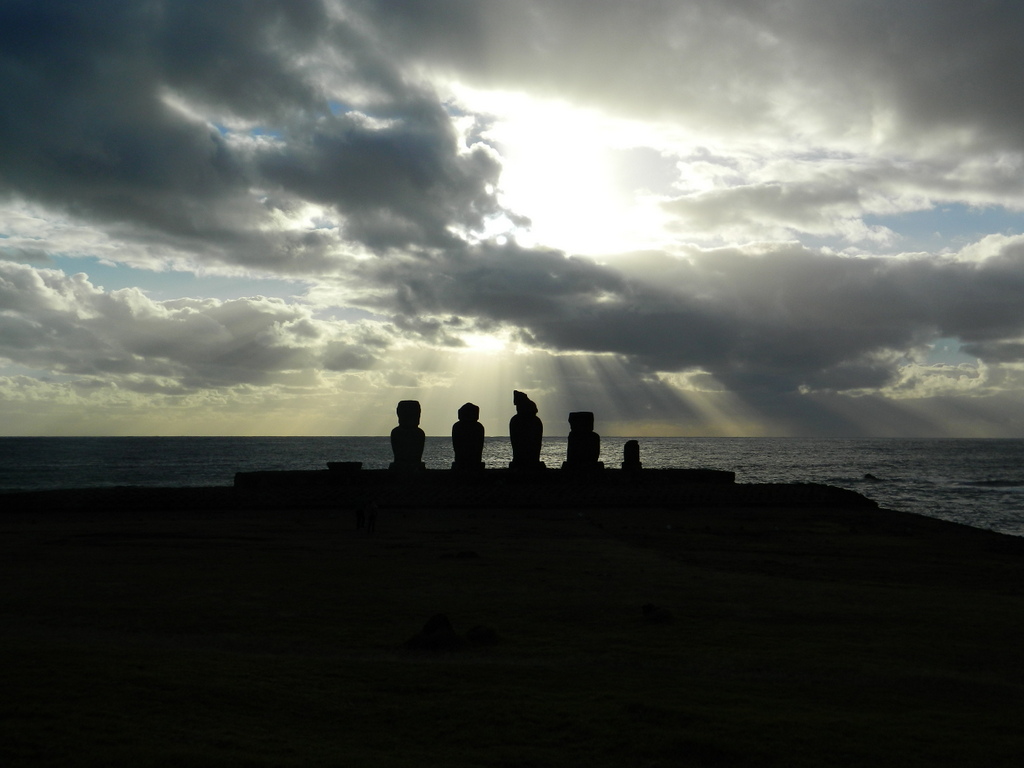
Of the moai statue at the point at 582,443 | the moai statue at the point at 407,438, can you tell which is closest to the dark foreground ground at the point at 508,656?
the moai statue at the point at 407,438

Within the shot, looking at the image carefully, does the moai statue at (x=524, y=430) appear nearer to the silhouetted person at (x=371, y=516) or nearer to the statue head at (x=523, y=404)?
the statue head at (x=523, y=404)

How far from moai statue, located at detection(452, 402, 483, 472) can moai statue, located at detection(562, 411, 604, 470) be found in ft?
14.4

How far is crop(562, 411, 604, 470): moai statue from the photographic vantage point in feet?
125

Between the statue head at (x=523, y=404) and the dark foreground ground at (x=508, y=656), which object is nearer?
the dark foreground ground at (x=508, y=656)

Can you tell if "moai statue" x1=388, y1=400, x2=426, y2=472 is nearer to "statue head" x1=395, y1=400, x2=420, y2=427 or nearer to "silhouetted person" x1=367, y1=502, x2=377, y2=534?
"statue head" x1=395, y1=400, x2=420, y2=427

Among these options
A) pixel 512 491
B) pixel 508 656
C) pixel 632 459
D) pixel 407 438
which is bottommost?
pixel 508 656

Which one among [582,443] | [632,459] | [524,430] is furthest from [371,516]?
[632,459]

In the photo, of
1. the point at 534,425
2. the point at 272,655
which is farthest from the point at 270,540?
the point at 534,425

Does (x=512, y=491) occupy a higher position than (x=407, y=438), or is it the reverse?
(x=407, y=438)

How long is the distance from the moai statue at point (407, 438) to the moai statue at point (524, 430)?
13.6 ft

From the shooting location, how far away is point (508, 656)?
821 cm

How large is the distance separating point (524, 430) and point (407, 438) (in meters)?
5.19

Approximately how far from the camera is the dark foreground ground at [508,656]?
5.58m

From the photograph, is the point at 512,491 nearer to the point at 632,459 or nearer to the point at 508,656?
the point at 632,459
